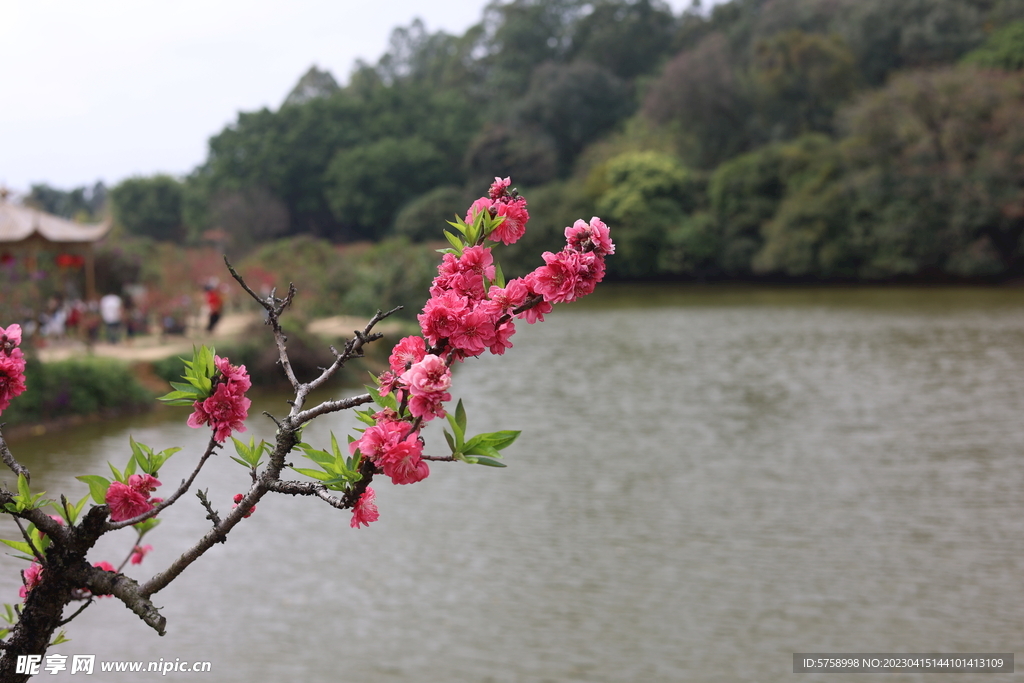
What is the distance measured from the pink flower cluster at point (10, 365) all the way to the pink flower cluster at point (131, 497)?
0.81 ft

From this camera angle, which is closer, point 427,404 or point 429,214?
point 427,404

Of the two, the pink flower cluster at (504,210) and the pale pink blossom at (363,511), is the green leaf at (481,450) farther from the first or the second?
the pink flower cluster at (504,210)

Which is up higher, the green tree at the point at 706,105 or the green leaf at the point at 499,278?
the green tree at the point at 706,105

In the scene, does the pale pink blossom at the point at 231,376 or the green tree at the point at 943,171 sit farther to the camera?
the green tree at the point at 943,171

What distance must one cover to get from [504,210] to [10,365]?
945 mm

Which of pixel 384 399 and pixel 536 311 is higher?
pixel 536 311

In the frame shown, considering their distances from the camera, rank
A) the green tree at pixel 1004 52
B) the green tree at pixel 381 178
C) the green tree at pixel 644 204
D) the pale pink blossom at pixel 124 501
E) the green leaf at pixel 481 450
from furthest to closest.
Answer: the green tree at pixel 381 178 < the green tree at pixel 644 204 < the green tree at pixel 1004 52 < the pale pink blossom at pixel 124 501 < the green leaf at pixel 481 450

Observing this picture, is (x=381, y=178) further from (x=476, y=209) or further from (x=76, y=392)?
(x=476, y=209)

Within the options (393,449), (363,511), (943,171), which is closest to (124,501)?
(363,511)

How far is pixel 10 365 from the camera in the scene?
1690mm

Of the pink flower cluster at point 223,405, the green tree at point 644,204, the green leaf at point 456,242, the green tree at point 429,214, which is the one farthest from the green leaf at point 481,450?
the green tree at point 429,214

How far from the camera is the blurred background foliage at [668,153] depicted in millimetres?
25672

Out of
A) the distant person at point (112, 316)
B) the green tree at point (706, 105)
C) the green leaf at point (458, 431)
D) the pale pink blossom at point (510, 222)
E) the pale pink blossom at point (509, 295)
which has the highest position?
the green tree at point (706, 105)

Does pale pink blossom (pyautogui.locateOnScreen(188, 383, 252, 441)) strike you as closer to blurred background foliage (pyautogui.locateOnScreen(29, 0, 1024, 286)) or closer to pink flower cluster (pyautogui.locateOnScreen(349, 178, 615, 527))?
pink flower cluster (pyautogui.locateOnScreen(349, 178, 615, 527))
